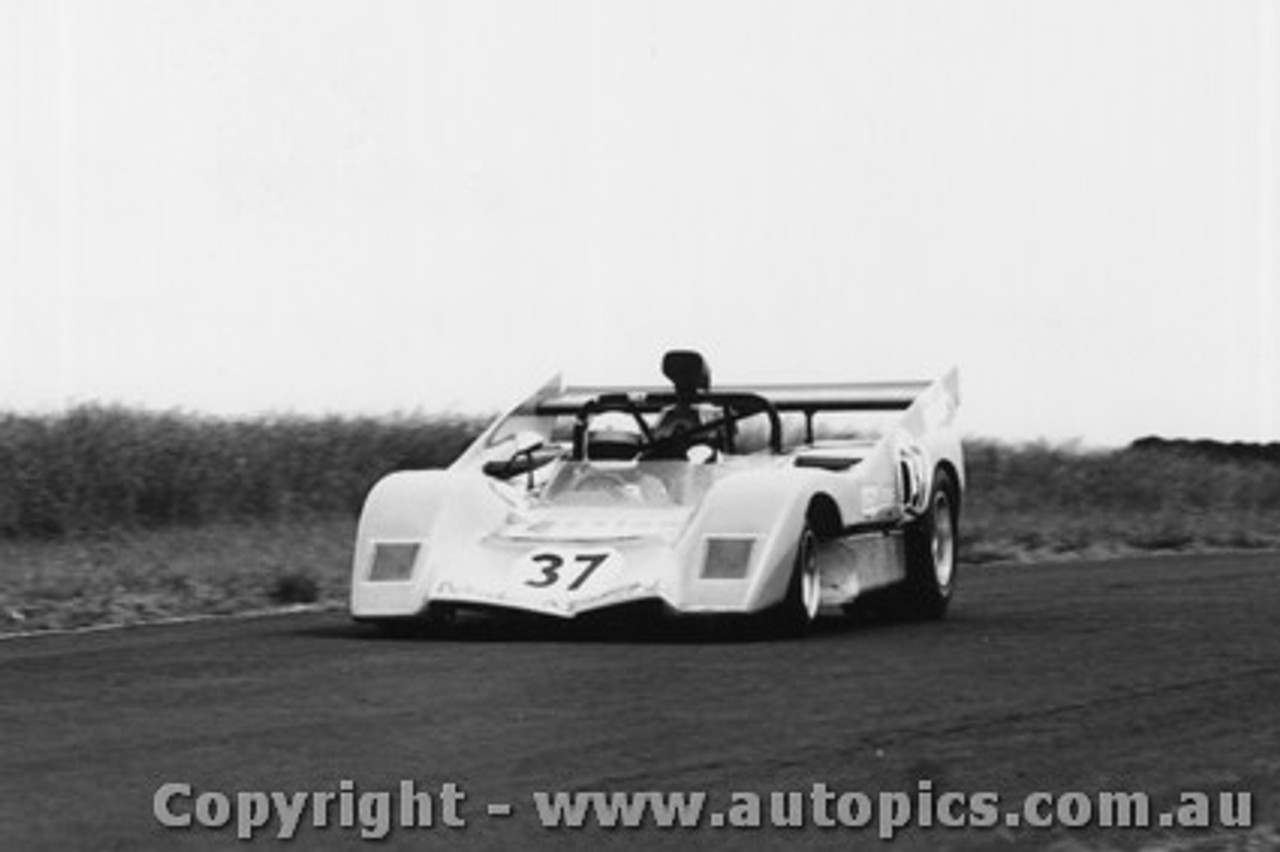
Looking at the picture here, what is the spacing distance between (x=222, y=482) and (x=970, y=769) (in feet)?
62.8

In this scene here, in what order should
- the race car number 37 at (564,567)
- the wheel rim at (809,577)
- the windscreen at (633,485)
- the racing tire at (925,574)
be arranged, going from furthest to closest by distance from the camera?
the racing tire at (925,574) < the windscreen at (633,485) < the wheel rim at (809,577) < the race car number 37 at (564,567)

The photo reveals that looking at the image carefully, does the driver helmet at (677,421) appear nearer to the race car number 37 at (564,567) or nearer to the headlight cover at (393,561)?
the race car number 37 at (564,567)

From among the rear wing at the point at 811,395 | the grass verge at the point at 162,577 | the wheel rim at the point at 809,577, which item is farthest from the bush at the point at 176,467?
the wheel rim at the point at 809,577

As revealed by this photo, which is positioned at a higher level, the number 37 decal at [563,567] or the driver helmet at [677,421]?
the driver helmet at [677,421]

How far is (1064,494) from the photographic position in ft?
115

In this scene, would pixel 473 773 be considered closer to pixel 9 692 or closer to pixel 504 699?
pixel 504 699

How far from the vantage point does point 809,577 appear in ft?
46.3

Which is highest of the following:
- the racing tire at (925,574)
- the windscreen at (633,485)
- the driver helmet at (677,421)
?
the driver helmet at (677,421)

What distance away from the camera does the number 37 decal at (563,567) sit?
539 inches

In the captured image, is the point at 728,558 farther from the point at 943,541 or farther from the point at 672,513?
the point at 943,541

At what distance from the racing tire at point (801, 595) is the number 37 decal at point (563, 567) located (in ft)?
2.64

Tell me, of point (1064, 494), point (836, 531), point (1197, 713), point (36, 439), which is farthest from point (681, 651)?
point (1064, 494)

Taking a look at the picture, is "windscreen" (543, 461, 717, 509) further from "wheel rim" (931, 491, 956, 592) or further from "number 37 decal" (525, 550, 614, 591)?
"wheel rim" (931, 491, 956, 592)

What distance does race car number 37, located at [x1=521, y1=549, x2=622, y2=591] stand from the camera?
1370 centimetres
